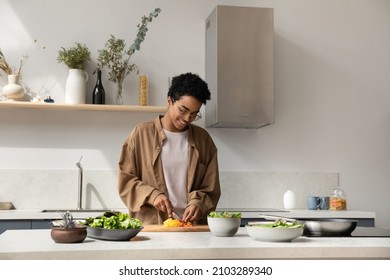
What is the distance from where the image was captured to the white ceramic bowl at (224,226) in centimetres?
219

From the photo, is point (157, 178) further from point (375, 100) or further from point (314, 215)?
point (375, 100)

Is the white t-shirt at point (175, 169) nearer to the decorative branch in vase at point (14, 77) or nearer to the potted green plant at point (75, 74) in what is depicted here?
the potted green plant at point (75, 74)

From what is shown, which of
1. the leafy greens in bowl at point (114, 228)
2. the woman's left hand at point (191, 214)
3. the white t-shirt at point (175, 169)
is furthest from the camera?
the white t-shirt at point (175, 169)

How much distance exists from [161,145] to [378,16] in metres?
2.76

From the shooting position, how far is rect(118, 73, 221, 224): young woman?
2918 millimetres

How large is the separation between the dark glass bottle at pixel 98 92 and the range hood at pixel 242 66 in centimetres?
84

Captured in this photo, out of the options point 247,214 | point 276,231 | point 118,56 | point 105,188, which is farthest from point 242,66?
point 276,231

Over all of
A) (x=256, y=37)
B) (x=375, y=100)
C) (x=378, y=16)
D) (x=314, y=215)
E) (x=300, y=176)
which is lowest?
(x=314, y=215)

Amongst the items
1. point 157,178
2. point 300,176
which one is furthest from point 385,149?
point 157,178

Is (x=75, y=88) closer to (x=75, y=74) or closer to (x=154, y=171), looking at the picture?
(x=75, y=74)

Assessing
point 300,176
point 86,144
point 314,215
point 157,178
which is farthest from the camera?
point 300,176

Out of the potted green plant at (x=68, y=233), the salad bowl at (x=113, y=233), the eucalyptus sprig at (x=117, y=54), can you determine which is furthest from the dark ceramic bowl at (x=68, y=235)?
the eucalyptus sprig at (x=117, y=54)

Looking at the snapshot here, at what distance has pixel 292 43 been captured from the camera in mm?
4633

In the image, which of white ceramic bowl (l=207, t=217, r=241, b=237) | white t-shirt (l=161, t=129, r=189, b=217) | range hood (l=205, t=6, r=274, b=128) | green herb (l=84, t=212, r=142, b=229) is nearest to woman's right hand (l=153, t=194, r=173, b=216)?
white t-shirt (l=161, t=129, r=189, b=217)
